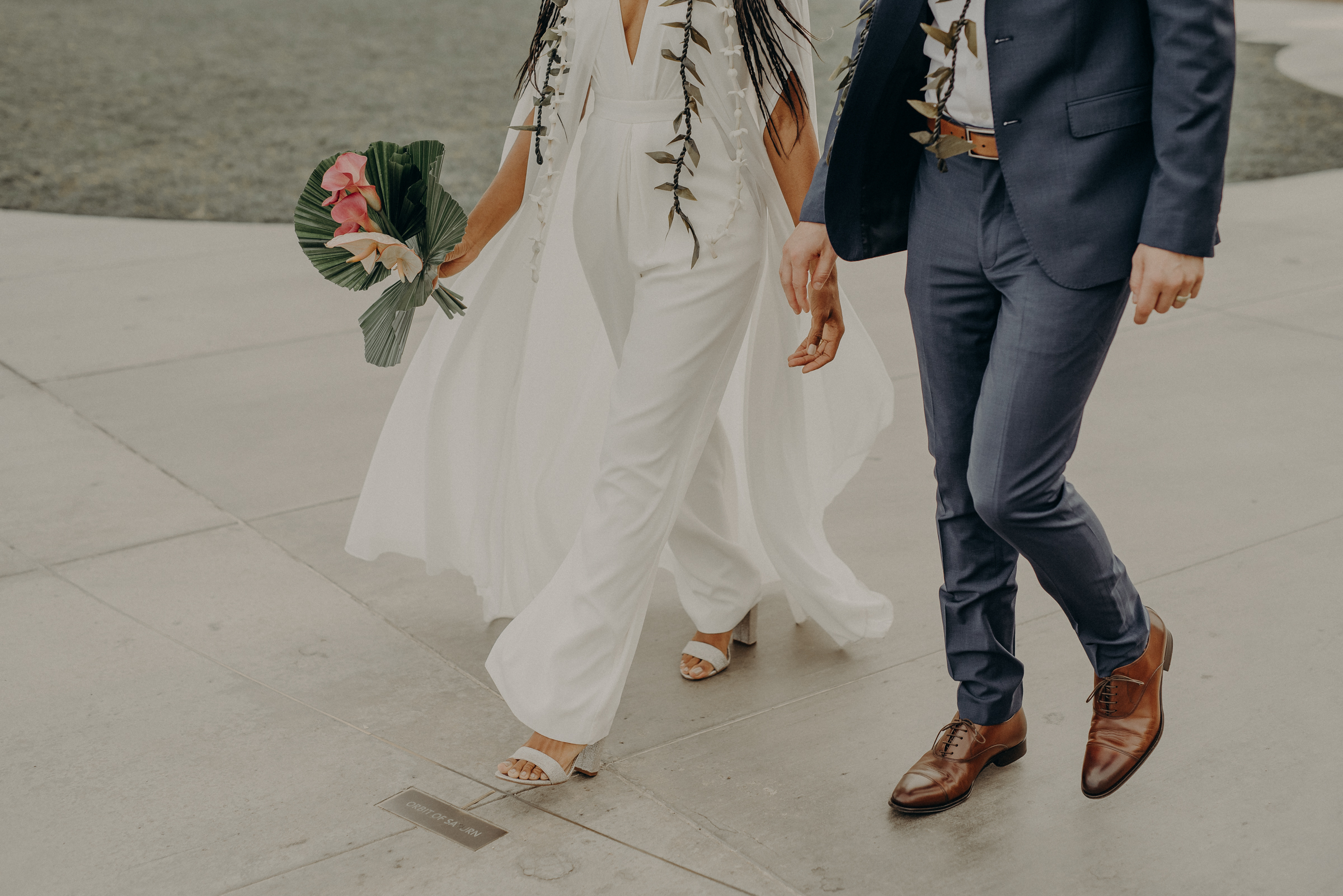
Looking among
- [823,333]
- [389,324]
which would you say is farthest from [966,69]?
[389,324]

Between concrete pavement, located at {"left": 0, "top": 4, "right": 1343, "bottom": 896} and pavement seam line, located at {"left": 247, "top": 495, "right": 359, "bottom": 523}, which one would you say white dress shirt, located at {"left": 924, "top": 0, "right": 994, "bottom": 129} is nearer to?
concrete pavement, located at {"left": 0, "top": 4, "right": 1343, "bottom": 896}

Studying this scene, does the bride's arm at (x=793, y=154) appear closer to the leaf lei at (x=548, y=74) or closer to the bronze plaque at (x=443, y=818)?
the leaf lei at (x=548, y=74)

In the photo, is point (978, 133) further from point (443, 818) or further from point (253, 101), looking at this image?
point (253, 101)

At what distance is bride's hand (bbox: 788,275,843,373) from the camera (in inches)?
110

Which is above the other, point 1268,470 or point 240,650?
point 240,650

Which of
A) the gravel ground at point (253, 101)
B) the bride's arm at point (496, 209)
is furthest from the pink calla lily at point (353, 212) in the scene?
the gravel ground at point (253, 101)

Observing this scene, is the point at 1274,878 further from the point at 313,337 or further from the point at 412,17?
the point at 412,17

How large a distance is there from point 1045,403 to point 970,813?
90 centimetres

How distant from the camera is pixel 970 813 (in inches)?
111

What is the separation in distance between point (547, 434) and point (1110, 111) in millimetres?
1593

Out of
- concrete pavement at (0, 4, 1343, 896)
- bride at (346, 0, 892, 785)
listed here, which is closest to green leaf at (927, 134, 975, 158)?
bride at (346, 0, 892, 785)

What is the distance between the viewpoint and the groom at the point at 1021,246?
228 cm

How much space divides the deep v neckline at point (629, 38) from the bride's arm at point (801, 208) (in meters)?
0.33

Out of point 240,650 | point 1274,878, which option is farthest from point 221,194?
point 1274,878
